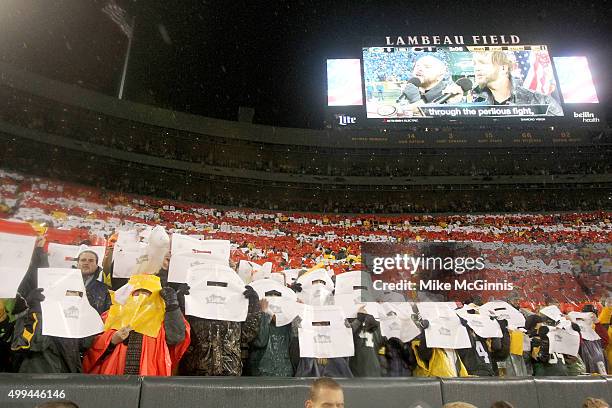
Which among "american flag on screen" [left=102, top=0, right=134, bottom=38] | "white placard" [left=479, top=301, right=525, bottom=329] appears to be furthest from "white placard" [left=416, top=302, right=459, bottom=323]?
"american flag on screen" [left=102, top=0, right=134, bottom=38]

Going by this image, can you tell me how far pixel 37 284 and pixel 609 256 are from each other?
5.95m

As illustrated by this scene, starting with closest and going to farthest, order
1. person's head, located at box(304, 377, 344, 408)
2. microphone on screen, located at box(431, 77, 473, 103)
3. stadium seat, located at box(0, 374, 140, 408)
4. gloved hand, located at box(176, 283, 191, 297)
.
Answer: person's head, located at box(304, 377, 344, 408) → stadium seat, located at box(0, 374, 140, 408) → gloved hand, located at box(176, 283, 191, 297) → microphone on screen, located at box(431, 77, 473, 103)

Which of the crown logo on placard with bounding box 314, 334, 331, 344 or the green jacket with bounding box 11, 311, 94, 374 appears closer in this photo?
the green jacket with bounding box 11, 311, 94, 374

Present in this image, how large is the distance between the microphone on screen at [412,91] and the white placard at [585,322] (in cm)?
1401

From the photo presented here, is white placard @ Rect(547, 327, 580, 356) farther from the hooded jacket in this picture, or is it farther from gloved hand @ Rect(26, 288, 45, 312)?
gloved hand @ Rect(26, 288, 45, 312)

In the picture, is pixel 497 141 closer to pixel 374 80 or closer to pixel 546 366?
pixel 374 80

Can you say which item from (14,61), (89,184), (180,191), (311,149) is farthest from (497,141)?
(14,61)

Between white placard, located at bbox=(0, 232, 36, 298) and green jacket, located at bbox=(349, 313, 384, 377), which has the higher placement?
white placard, located at bbox=(0, 232, 36, 298)

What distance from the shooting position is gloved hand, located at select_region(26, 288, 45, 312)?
11.8ft

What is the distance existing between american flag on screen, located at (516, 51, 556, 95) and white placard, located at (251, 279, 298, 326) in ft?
56.0

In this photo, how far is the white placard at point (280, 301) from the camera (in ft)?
14.3

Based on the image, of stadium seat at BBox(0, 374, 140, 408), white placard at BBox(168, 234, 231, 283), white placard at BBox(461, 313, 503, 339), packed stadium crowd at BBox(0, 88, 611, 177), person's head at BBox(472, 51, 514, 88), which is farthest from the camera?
packed stadium crowd at BBox(0, 88, 611, 177)

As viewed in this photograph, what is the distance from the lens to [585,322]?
5352mm

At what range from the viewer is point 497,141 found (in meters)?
22.3
